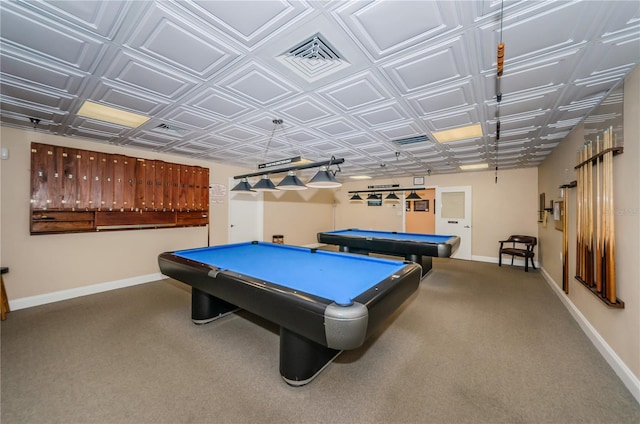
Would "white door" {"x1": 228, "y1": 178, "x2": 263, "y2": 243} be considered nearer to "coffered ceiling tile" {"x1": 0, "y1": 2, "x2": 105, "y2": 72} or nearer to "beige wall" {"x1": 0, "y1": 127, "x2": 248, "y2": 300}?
"beige wall" {"x1": 0, "y1": 127, "x2": 248, "y2": 300}

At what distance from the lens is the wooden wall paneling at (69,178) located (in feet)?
11.8

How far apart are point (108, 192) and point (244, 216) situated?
2733 mm

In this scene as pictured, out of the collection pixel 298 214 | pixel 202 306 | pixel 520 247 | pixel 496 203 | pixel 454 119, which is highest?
pixel 454 119

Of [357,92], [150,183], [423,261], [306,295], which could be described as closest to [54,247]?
[150,183]

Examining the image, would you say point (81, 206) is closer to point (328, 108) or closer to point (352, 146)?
point (328, 108)

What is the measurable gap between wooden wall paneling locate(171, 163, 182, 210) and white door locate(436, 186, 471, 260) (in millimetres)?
6447

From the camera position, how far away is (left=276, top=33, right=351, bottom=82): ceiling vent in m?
1.72

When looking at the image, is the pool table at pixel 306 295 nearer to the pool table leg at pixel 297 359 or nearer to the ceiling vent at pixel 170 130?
the pool table leg at pixel 297 359

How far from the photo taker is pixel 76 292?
381 cm

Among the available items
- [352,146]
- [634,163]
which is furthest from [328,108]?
[634,163]

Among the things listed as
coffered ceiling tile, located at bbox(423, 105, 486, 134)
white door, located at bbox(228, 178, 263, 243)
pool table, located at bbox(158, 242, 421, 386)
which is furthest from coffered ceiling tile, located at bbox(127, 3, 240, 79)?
white door, located at bbox(228, 178, 263, 243)

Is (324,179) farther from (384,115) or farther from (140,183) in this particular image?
(140,183)

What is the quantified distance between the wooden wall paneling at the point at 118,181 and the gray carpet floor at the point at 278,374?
1615 millimetres

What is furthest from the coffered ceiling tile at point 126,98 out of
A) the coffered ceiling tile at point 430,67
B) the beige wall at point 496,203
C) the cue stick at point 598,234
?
the beige wall at point 496,203
